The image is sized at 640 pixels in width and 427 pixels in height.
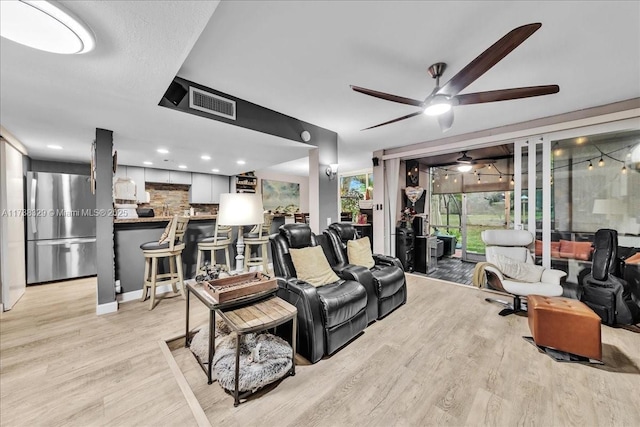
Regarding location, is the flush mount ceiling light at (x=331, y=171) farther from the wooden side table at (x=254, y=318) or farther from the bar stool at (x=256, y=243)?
the wooden side table at (x=254, y=318)

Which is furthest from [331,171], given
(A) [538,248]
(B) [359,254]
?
(A) [538,248]

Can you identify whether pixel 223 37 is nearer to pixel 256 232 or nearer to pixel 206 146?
pixel 206 146

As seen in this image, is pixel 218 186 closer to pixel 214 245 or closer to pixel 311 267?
pixel 214 245

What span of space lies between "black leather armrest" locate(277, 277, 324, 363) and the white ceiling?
2.00 m

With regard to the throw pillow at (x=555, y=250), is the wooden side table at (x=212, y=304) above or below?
below

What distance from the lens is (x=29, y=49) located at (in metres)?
1.62

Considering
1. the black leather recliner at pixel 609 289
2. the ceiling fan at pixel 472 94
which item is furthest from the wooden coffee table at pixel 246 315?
the black leather recliner at pixel 609 289

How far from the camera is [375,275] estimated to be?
2.78 metres

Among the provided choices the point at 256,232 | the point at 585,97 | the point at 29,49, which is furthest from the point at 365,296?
the point at 585,97

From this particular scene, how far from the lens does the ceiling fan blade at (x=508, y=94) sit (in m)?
1.88

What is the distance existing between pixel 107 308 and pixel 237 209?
233 centimetres

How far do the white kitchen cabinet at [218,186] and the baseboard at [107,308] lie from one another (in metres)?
4.23

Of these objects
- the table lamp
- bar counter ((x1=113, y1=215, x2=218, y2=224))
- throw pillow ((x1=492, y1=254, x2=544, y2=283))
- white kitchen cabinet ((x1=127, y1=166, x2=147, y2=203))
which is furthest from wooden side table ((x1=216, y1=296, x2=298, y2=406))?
white kitchen cabinet ((x1=127, y1=166, x2=147, y2=203))

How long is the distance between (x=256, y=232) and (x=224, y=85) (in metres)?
2.35
